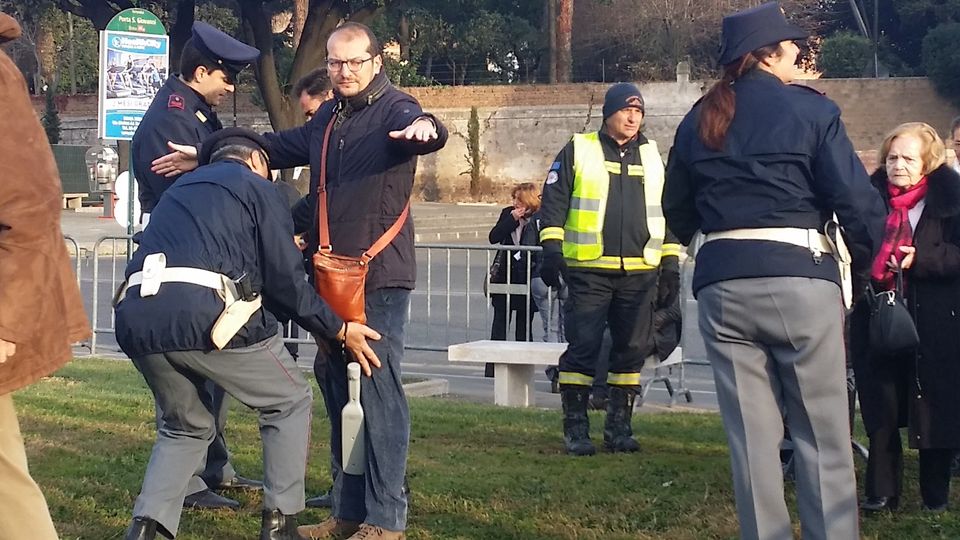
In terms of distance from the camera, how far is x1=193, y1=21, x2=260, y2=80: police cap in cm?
619

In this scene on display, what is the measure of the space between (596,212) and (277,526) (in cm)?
300

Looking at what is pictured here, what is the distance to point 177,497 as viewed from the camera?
5.08 meters

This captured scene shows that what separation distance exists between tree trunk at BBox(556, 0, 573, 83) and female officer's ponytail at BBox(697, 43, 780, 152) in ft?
138

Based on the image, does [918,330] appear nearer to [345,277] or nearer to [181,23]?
[345,277]

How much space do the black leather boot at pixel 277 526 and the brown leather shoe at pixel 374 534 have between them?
0.86 ft

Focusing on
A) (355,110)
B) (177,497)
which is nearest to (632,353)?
(355,110)

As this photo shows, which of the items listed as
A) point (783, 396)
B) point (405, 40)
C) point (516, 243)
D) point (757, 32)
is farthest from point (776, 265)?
point (405, 40)

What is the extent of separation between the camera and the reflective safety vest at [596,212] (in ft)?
24.5

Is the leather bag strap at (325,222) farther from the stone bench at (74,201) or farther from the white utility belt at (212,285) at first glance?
the stone bench at (74,201)

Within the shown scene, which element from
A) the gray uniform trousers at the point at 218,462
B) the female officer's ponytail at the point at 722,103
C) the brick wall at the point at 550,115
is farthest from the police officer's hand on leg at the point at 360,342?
the brick wall at the point at 550,115

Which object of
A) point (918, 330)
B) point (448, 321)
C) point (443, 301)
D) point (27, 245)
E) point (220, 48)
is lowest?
point (448, 321)

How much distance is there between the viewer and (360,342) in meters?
5.29

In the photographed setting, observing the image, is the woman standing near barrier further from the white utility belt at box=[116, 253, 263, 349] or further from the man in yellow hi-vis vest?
the white utility belt at box=[116, 253, 263, 349]

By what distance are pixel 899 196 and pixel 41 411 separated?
5719mm
